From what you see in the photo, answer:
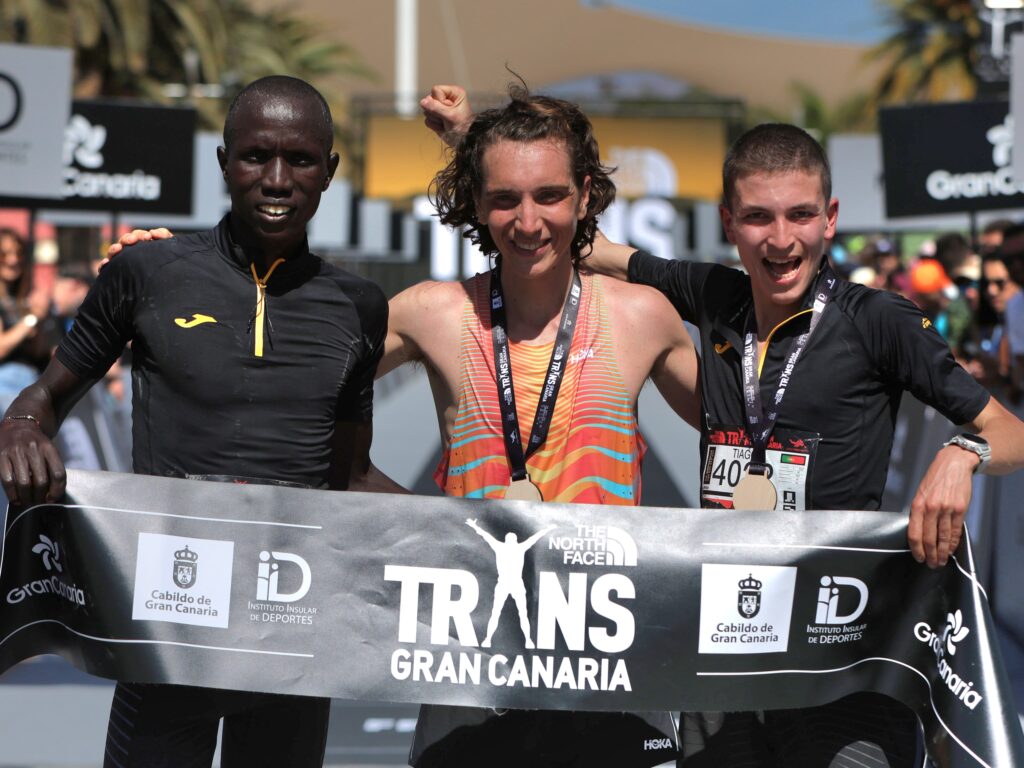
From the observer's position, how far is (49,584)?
310 cm

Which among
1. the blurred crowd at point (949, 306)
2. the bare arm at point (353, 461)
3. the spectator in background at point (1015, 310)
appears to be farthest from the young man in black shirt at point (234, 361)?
the spectator in background at point (1015, 310)

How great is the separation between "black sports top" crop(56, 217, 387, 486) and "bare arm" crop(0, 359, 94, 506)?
0.06 metres

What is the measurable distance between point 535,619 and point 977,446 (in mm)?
1034

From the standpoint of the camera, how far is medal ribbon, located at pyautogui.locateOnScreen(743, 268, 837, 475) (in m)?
3.08

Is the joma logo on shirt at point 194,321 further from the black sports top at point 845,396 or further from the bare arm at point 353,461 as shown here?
the black sports top at point 845,396


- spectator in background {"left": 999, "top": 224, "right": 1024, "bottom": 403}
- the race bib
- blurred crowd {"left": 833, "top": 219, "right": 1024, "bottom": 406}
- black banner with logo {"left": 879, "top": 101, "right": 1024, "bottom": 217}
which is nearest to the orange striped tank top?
the race bib

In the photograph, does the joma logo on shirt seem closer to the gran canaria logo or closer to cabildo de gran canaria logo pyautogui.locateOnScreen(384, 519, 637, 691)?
cabildo de gran canaria logo pyautogui.locateOnScreen(384, 519, 637, 691)

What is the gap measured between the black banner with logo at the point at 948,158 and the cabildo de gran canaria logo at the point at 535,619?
301 inches

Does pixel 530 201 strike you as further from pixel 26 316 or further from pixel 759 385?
pixel 26 316

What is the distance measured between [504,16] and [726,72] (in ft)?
50.8

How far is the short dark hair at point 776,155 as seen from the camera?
3.14 metres

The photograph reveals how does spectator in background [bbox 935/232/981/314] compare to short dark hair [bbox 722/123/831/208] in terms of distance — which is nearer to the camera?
short dark hair [bbox 722/123/831/208]

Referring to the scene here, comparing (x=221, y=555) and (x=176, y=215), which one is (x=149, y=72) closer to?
(x=176, y=215)

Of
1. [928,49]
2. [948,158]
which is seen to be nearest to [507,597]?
Answer: [948,158]
